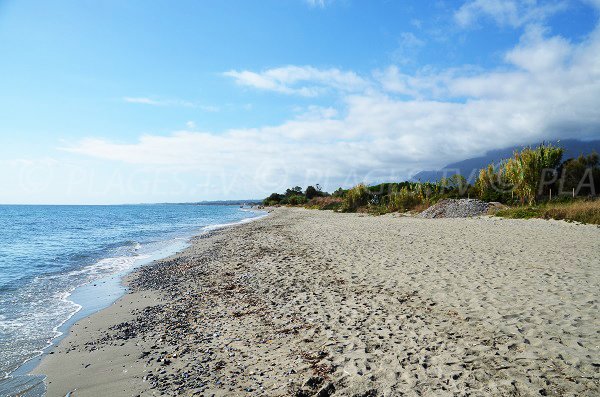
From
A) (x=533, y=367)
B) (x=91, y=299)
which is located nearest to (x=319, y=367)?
(x=533, y=367)

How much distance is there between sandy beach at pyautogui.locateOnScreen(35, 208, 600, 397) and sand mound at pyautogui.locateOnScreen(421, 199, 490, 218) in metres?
15.7

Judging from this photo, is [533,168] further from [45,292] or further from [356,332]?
[45,292]

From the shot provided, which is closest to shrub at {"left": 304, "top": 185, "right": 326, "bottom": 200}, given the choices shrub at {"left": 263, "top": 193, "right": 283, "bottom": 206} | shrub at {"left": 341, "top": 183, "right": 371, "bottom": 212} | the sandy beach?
shrub at {"left": 263, "top": 193, "right": 283, "bottom": 206}

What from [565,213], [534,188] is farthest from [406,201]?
[565,213]

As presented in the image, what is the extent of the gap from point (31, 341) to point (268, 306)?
4731mm

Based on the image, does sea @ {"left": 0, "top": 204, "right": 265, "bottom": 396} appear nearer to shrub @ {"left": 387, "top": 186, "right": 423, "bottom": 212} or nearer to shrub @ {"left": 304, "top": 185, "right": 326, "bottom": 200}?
shrub @ {"left": 387, "top": 186, "right": 423, "bottom": 212}

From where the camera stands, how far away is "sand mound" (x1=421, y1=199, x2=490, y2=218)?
26.9 meters

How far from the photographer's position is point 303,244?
16812mm

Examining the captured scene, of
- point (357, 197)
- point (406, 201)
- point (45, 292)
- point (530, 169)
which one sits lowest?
point (45, 292)

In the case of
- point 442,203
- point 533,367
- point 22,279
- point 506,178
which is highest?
point 506,178

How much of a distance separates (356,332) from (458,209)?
24.9 m

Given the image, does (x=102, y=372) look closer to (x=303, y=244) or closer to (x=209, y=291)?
(x=209, y=291)

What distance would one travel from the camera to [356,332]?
233 inches

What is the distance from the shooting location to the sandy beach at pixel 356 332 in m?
4.46
